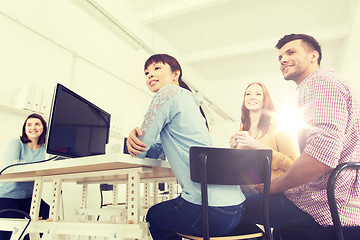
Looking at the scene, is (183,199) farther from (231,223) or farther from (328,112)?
(328,112)

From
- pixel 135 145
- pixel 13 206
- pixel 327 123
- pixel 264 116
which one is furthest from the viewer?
pixel 13 206

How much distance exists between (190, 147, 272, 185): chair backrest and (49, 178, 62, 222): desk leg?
784mm

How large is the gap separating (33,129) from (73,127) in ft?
3.17

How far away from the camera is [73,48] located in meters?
3.03

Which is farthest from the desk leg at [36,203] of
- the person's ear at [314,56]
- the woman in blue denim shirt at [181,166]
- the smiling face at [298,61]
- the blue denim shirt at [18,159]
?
the person's ear at [314,56]

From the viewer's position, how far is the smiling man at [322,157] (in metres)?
0.85

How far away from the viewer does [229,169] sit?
2.97ft

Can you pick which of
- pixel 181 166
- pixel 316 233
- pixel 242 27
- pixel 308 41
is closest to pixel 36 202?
pixel 181 166

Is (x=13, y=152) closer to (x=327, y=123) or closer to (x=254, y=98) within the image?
(x=254, y=98)

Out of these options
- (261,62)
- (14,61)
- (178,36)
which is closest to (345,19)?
(261,62)

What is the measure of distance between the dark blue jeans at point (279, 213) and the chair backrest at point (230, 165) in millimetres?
192

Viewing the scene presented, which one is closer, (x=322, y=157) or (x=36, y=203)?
(x=322, y=157)

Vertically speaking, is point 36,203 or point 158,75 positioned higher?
point 158,75

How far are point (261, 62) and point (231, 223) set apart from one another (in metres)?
5.38
